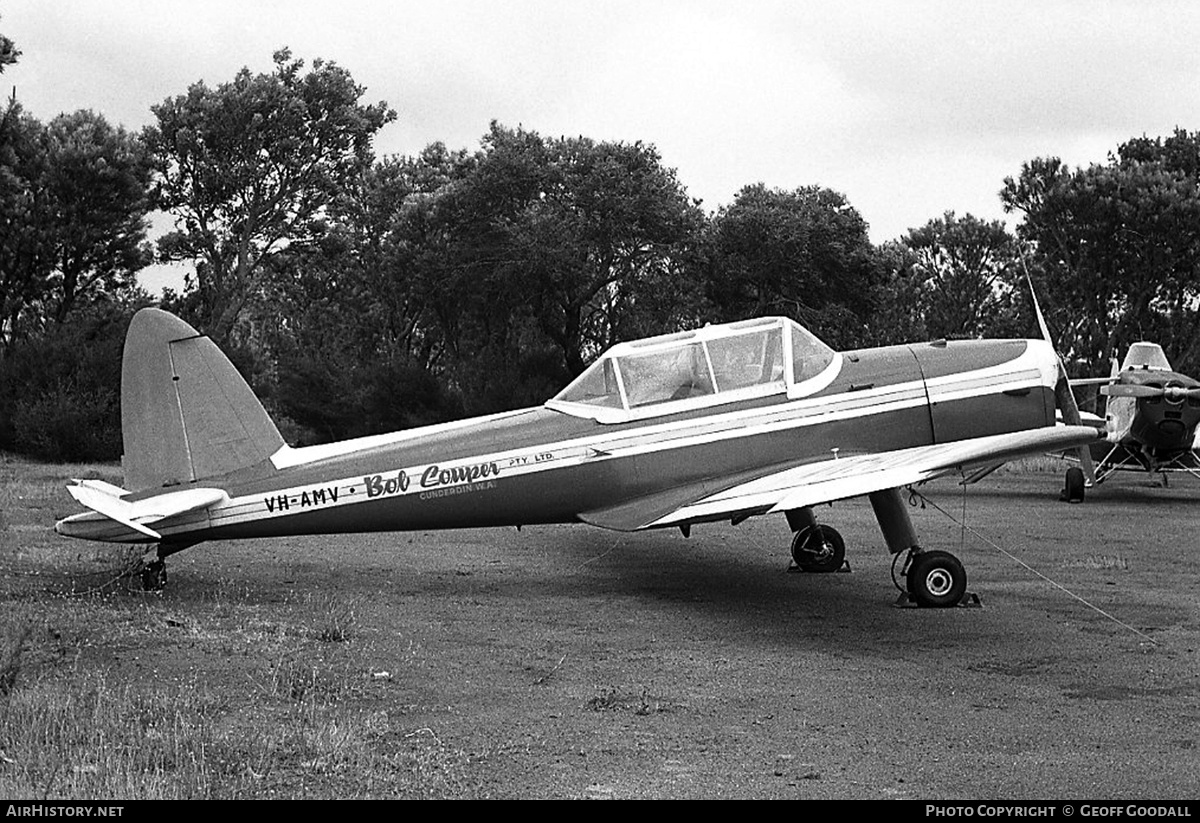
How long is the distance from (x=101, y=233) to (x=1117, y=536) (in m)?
31.5

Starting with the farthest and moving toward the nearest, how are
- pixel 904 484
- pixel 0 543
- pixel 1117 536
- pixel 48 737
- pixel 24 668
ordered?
pixel 1117 536 → pixel 0 543 → pixel 904 484 → pixel 24 668 → pixel 48 737

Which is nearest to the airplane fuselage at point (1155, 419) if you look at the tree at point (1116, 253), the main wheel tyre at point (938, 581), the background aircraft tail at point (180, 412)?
the main wheel tyre at point (938, 581)

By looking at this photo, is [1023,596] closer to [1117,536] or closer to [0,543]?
[1117,536]

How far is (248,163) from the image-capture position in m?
38.7

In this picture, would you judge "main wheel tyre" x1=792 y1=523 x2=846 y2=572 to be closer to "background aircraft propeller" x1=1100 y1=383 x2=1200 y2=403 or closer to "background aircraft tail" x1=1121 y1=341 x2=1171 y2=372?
"background aircraft propeller" x1=1100 y1=383 x2=1200 y2=403

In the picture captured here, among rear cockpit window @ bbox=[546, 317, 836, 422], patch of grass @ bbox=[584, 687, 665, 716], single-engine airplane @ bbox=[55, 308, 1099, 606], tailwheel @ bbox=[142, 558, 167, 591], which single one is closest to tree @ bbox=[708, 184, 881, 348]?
single-engine airplane @ bbox=[55, 308, 1099, 606]

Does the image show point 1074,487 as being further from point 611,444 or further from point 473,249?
point 473,249

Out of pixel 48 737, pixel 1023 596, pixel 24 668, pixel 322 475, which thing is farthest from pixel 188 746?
pixel 1023 596

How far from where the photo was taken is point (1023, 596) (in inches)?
421

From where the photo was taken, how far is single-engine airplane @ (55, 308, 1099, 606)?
9.98 metres

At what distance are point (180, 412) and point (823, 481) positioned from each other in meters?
5.17

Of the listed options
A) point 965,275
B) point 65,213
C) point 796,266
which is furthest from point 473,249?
point 965,275

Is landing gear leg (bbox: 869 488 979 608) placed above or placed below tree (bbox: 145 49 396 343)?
below

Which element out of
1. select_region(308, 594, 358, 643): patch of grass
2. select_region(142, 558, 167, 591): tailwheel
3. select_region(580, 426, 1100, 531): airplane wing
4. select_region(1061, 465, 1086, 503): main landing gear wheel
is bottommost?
select_region(1061, 465, 1086, 503): main landing gear wheel
